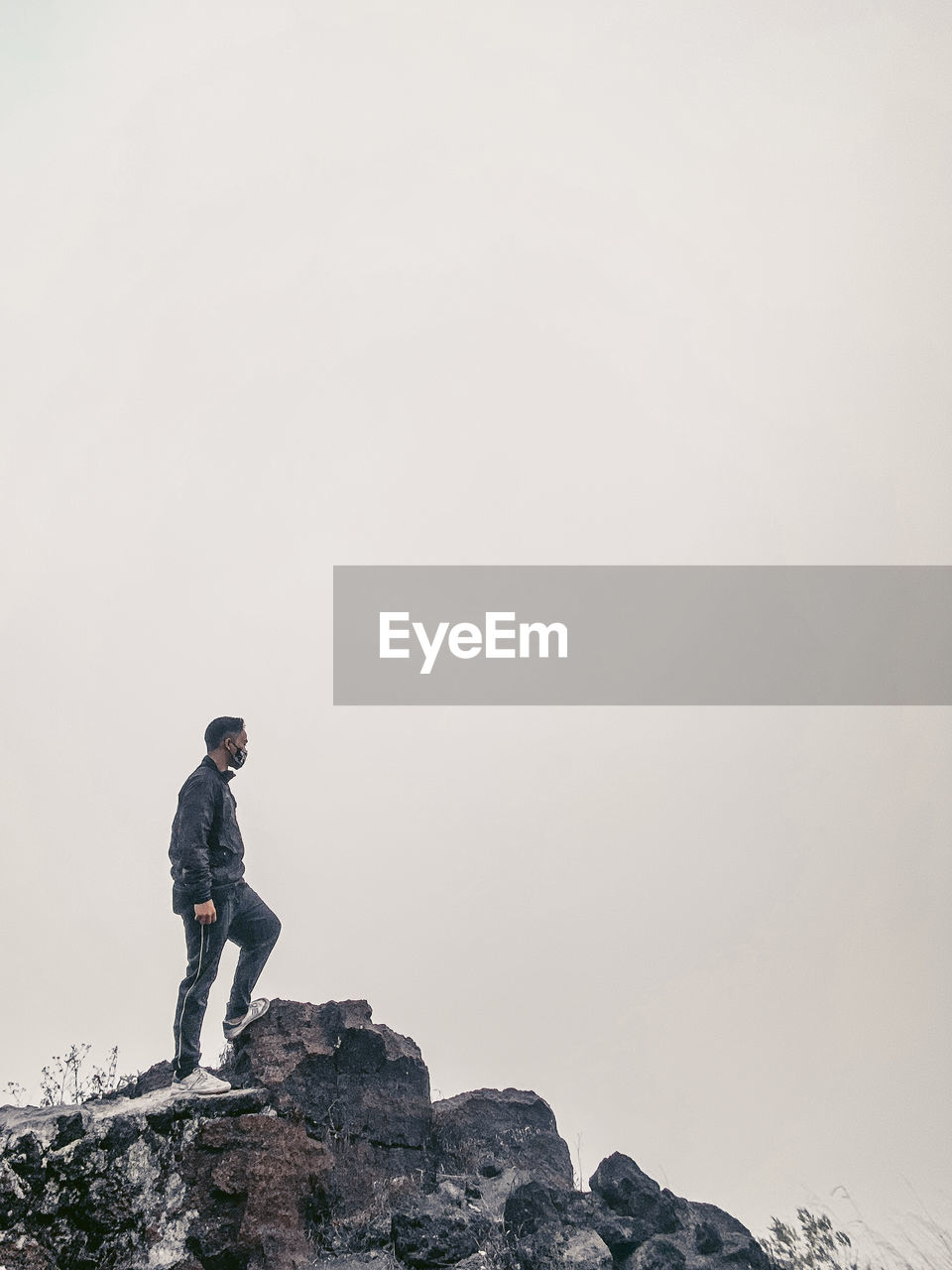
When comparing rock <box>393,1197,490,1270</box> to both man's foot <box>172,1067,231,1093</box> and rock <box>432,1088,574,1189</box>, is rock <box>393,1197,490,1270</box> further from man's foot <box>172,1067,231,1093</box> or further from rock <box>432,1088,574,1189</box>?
man's foot <box>172,1067,231,1093</box>

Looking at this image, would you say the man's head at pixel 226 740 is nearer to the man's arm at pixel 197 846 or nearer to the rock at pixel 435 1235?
the man's arm at pixel 197 846

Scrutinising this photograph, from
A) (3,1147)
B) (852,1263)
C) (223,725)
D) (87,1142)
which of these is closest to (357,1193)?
(87,1142)

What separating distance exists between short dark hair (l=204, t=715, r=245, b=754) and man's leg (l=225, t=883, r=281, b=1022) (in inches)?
51.2

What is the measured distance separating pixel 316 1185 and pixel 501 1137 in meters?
2.33

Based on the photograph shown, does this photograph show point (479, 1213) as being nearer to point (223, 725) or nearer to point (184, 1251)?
point (184, 1251)

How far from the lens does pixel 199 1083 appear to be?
24.3ft

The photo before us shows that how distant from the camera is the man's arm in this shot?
7.36 m

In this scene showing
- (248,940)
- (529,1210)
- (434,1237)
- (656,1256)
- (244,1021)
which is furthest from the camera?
(244,1021)

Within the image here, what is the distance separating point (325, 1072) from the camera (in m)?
8.20

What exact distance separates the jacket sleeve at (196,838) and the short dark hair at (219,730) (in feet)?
1.38

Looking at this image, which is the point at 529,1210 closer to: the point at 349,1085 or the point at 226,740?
the point at 349,1085


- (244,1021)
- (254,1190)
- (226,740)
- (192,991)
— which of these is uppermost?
(226,740)

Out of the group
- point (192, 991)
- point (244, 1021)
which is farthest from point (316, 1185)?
point (192, 991)

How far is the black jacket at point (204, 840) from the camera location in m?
7.38
